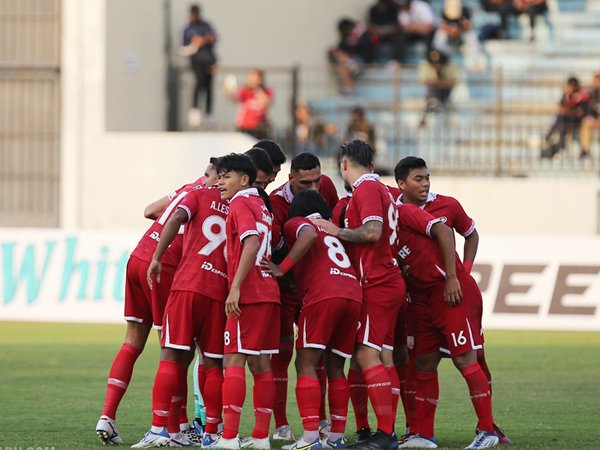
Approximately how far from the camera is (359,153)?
33.4 feet

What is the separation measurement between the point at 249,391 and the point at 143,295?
11.0 feet

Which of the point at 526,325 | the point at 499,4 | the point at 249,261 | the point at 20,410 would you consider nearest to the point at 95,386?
the point at 20,410

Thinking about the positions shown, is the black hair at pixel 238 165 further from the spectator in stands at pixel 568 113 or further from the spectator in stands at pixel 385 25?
the spectator in stands at pixel 385 25

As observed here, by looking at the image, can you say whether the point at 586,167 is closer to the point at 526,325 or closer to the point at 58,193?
the point at 526,325

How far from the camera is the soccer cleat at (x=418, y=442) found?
33.3 ft

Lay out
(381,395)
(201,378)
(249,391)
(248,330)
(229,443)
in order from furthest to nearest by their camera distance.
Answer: (249,391) < (201,378) < (381,395) < (248,330) < (229,443)

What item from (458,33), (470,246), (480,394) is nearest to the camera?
(480,394)

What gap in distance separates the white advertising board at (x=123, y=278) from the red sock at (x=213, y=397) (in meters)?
11.0

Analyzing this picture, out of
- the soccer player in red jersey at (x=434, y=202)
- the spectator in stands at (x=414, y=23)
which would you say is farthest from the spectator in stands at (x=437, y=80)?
the soccer player in red jersey at (x=434, y=202)

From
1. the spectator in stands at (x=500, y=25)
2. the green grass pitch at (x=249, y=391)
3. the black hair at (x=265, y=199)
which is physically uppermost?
the spectator in stands at (x=500, y=25)

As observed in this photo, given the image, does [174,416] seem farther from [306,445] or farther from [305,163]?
[305,163]

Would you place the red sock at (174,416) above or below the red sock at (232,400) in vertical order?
below

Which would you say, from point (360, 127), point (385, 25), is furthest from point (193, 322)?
point (385, 25)

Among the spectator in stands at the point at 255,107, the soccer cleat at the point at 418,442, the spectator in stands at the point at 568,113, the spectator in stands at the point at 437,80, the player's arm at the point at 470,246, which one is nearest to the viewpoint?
the soccer cleat at the point at 418,442
